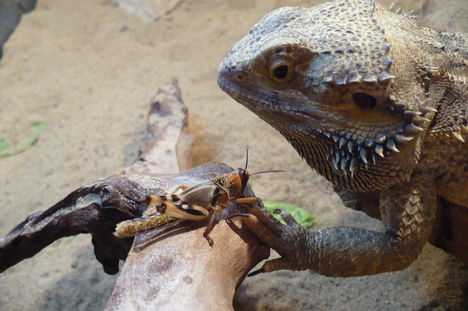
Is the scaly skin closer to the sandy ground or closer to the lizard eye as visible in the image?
the lizard eye

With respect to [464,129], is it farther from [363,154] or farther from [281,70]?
[281,70]

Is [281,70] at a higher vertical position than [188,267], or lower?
higher

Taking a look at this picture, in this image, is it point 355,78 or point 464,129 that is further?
point 464,129

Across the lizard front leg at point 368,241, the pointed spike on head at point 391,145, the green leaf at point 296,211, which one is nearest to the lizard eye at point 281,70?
the pointed spike on head at point 391,145

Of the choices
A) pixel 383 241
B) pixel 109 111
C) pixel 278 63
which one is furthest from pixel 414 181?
pixel 109 111

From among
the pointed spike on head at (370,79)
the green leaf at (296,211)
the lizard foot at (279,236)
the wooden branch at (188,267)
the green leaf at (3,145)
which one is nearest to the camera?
the wooden branch at (188,267)

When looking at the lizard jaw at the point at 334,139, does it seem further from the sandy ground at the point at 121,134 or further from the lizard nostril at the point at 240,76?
the sandy ground at the point at 121,134

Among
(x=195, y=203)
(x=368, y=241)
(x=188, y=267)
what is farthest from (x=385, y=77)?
(x=188, y=267)
